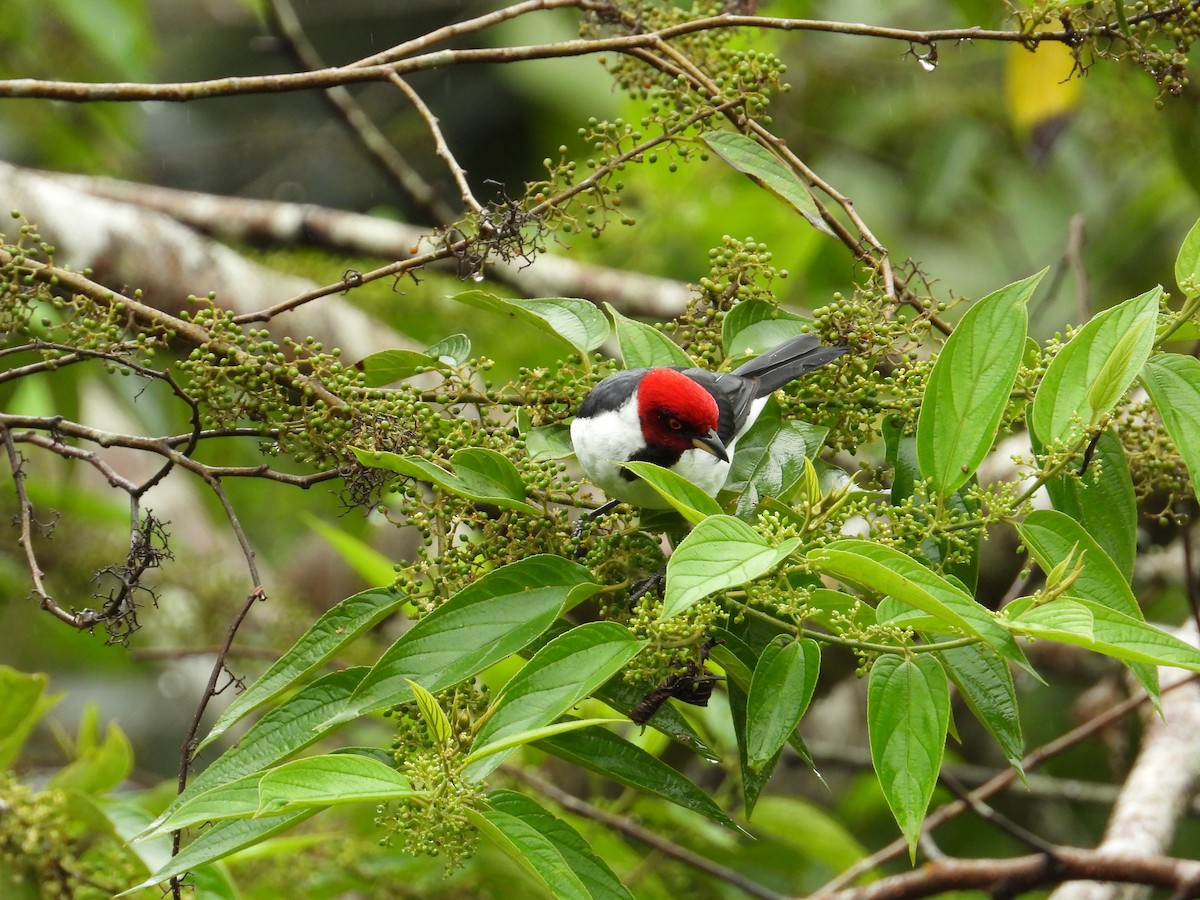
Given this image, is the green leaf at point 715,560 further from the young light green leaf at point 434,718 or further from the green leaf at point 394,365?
the green leaf at point 394,365

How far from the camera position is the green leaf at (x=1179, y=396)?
1.58 metres

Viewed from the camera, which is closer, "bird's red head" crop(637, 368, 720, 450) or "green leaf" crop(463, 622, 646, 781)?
"green leaf" crop(463, 622, 646, 781)

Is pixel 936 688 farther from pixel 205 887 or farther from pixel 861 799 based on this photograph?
pixel 861 799

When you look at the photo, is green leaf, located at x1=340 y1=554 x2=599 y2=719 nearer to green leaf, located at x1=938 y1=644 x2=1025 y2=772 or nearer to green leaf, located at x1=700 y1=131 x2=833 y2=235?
green leaf, located at x1=938 y1=644 x2=1025 y2=772

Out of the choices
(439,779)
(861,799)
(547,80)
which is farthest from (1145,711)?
(547,80)

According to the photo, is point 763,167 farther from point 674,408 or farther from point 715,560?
point 715,560

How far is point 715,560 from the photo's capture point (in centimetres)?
130

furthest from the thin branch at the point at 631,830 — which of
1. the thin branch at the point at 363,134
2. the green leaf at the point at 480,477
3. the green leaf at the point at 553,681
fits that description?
the thin branch at the point at 363,134

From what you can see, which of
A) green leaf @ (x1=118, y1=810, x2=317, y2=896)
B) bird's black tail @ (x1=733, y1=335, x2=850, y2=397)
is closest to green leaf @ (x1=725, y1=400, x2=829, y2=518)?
bird's black tail @ (x1=733, y1=335, x2=850, y2=397)

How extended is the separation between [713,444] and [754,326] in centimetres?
42

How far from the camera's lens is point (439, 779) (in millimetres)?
1393

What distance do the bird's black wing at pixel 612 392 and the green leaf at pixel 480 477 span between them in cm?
39

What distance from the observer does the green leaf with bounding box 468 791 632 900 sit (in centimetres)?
135

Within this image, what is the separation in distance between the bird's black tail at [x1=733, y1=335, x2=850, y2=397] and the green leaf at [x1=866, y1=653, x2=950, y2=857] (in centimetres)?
60
